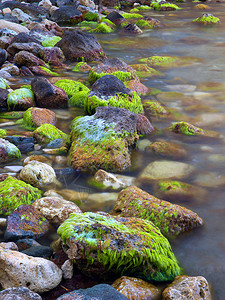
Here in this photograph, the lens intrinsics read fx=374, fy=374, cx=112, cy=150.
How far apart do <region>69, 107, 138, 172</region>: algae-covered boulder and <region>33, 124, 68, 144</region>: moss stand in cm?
43

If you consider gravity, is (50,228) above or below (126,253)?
below

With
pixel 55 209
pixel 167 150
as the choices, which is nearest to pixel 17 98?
pixel 167 150

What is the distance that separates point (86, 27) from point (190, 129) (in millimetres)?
11281

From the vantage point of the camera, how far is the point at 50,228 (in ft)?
12.1

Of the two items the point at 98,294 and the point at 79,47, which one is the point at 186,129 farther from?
the point at 79,47

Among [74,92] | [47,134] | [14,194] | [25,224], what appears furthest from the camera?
[74,92]

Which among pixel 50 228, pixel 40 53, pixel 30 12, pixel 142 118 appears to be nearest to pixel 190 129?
pixel 142 118

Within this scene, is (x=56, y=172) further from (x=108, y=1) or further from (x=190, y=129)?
(x=108, y=1)

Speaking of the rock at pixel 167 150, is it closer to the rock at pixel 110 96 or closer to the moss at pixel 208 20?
the rock at pixel 110 96

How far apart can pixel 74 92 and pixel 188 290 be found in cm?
530

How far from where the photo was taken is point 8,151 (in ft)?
16.2

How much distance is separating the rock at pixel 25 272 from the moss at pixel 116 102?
3666mm

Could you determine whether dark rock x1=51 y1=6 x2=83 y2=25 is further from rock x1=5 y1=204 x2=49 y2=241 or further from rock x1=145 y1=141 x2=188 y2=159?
rock x1=5 y1=204 x2=49 y2=241

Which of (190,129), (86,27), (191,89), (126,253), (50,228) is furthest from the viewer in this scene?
(86,27)
